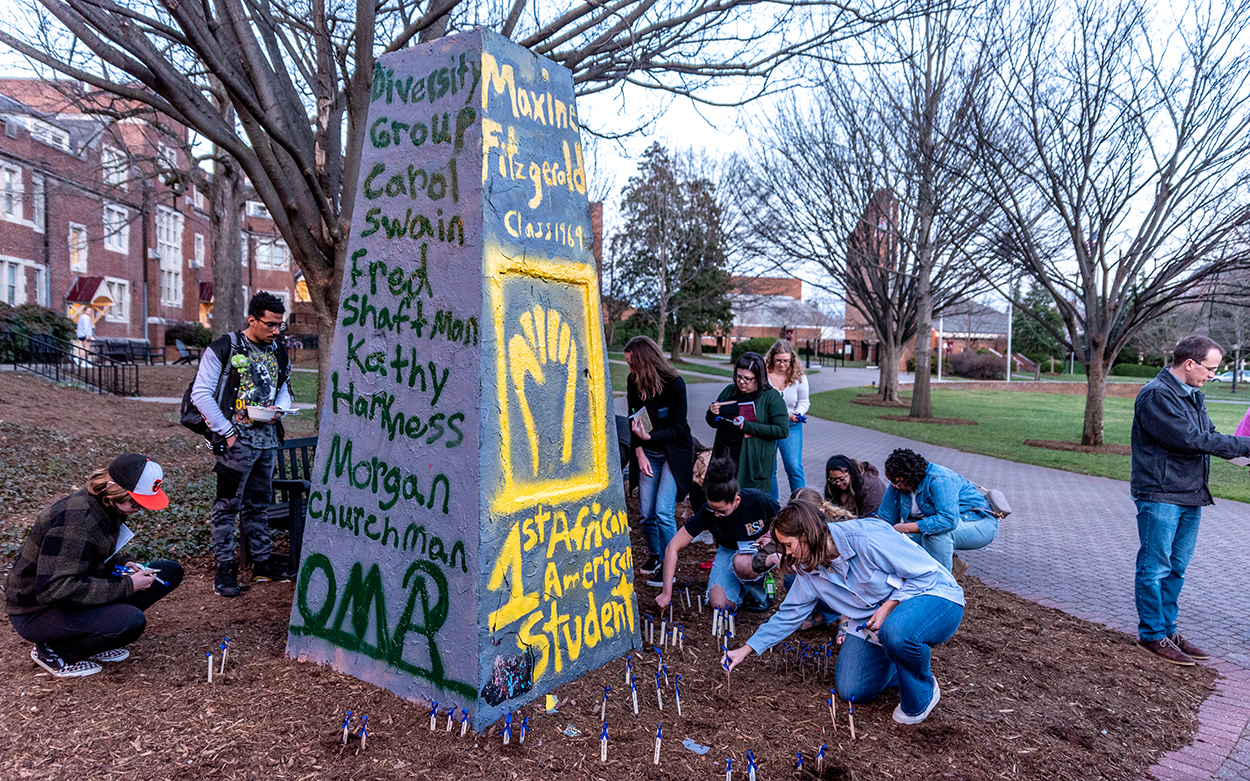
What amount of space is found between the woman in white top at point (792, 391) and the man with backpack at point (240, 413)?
4080 mm

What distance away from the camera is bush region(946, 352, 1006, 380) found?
39.5 meters

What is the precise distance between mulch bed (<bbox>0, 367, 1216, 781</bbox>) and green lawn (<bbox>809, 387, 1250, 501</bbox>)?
8147 mm

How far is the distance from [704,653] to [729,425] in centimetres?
216

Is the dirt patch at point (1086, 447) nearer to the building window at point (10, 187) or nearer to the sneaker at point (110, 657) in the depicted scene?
the sneaker at point (110, 657)

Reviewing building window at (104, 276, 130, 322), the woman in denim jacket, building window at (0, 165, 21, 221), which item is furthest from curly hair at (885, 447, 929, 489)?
building window at (104, 276, 130, 322)

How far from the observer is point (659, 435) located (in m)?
5.45

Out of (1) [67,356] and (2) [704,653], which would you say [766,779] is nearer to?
(2) [704,653]

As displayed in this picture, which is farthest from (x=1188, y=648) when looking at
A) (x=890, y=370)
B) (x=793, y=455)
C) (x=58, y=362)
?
(x=890, y=370)

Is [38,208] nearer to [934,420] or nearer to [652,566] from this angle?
[652,566]

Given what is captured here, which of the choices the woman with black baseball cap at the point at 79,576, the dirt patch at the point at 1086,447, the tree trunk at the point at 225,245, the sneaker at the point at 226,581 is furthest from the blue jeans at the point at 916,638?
the tree trunk at the point at 225,245

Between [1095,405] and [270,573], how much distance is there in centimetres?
1454

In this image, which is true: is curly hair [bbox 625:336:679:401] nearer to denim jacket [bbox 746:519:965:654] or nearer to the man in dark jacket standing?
denim jacket [bbox 746:519:965:654]

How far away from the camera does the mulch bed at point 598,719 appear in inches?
118

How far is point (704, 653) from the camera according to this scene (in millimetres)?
4227
